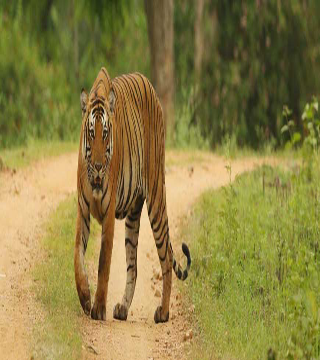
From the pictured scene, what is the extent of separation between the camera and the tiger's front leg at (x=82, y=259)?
8516mm

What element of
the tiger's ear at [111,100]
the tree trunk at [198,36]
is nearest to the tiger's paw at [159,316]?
the tiger's ear at [111,100]

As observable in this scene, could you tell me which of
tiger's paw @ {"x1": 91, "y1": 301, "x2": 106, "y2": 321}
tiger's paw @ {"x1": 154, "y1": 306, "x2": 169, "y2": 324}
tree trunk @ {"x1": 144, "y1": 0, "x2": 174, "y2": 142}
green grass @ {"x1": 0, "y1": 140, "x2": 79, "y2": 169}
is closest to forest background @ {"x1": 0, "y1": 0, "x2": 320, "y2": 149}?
tree trunk @ {"x1": 144, "y1": 0, "x2": 174, "y2": 142}

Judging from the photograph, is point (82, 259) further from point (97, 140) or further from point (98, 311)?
point (97, 140)

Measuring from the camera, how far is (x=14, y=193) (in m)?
13.1

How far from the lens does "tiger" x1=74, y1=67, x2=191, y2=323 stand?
8.48 meters

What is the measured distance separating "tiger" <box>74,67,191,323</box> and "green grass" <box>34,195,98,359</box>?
0.93 ft

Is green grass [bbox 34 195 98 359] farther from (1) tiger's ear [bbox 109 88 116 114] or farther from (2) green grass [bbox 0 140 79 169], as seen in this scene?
(2) green grass [bbox 0 140 79 169]

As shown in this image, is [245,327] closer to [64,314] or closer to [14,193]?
[64,314]

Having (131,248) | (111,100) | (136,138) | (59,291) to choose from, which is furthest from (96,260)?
(111,100)

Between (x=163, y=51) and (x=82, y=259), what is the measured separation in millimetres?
10513

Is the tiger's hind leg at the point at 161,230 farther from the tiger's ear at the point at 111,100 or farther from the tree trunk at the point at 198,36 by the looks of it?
the tree trunk at the point at 198,36

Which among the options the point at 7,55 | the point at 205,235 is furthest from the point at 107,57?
the point at 205,235

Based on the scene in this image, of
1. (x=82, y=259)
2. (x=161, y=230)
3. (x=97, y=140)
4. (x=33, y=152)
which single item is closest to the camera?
(x=97, y=140)

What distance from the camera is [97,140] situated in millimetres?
8398
